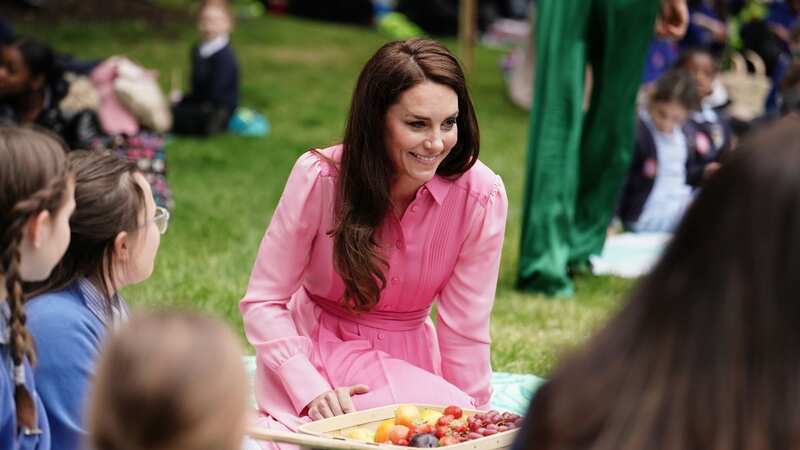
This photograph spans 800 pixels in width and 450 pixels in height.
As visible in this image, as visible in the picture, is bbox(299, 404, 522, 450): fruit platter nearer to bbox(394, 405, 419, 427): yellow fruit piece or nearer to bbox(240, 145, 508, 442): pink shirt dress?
bbox(394, 405, 419, 427): yellow fruit piece

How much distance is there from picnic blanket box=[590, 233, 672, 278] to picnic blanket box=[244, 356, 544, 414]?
5.72 feet

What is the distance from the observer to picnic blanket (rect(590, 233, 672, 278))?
6316 millimetres

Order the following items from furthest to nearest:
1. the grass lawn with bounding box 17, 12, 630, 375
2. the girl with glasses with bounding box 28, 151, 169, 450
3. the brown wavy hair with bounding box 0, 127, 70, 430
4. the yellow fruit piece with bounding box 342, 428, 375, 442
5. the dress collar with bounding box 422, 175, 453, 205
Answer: the grass lawn with bounding box 17, 12, 630, 375 < the dress collar with bounding box 422, 175, 453, 205 < the yellow fruit piece with bounding box 342, 428, 375, 442 < the girl with glasses with bounding box 28, 151, 169, 450 < the brown wavy hair with bounding box 0, 127, 70, 430

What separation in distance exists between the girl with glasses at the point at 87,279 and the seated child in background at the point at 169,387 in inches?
48.3

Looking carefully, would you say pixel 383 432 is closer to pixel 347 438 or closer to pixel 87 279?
pixel 347 438

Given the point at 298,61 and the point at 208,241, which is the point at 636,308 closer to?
the point at 208,241

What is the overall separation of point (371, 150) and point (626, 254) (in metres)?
3.37

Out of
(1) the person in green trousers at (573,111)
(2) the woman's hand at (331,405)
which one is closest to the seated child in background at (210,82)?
(1) the person in green trousers at (573,111)

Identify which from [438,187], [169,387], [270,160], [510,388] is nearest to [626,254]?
[510,388]

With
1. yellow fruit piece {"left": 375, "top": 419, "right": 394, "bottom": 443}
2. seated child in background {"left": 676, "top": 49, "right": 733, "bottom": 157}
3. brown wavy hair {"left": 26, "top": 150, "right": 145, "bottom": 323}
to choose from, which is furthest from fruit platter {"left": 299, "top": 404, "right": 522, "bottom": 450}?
seated child in background {"left": 676, "top": 49, "right": 733, "bottom": 157}

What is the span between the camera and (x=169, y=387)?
5.36 ft

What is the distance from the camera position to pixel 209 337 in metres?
1.68

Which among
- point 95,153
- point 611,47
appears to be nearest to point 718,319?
point 95,153

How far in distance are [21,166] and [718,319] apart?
4.72 feet
